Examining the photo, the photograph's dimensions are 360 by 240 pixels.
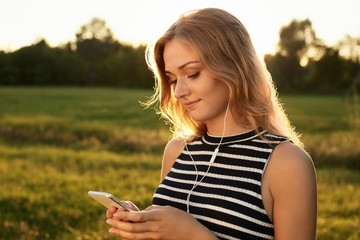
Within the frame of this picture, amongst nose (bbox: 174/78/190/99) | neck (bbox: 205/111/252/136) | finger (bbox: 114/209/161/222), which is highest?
nose (bbox: 174/78/190/99)

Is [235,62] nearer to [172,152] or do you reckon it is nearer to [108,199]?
[172,152]

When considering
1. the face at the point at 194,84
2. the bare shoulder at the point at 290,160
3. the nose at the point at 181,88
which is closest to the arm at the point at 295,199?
the bare shoulder at the point at 290,160

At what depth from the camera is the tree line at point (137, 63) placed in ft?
142

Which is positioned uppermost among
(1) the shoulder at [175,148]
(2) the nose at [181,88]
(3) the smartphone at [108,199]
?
(2) the nose at [181,88]

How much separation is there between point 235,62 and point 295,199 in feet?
2.15

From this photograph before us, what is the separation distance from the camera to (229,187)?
6.26 feet

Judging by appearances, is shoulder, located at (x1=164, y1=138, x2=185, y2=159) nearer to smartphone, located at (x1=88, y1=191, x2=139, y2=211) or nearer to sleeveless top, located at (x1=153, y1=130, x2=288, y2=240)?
sleeveless top, located at (x1=153, y1=130, x2=288, y2=240)

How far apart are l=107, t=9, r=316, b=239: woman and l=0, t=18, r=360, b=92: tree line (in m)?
36.9

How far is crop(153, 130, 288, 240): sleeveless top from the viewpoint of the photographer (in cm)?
183

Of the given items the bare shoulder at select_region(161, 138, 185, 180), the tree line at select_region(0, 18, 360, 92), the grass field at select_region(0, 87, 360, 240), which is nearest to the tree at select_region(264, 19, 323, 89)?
the tree line at select_region(0, 18, 360, 92)

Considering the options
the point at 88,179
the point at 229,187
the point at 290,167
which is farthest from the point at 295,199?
the point at 88,179

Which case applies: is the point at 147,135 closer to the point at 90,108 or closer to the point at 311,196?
the point at 311,196

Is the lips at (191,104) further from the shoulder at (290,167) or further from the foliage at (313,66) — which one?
the foliage at (313,66)

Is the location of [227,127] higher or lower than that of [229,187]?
higher
